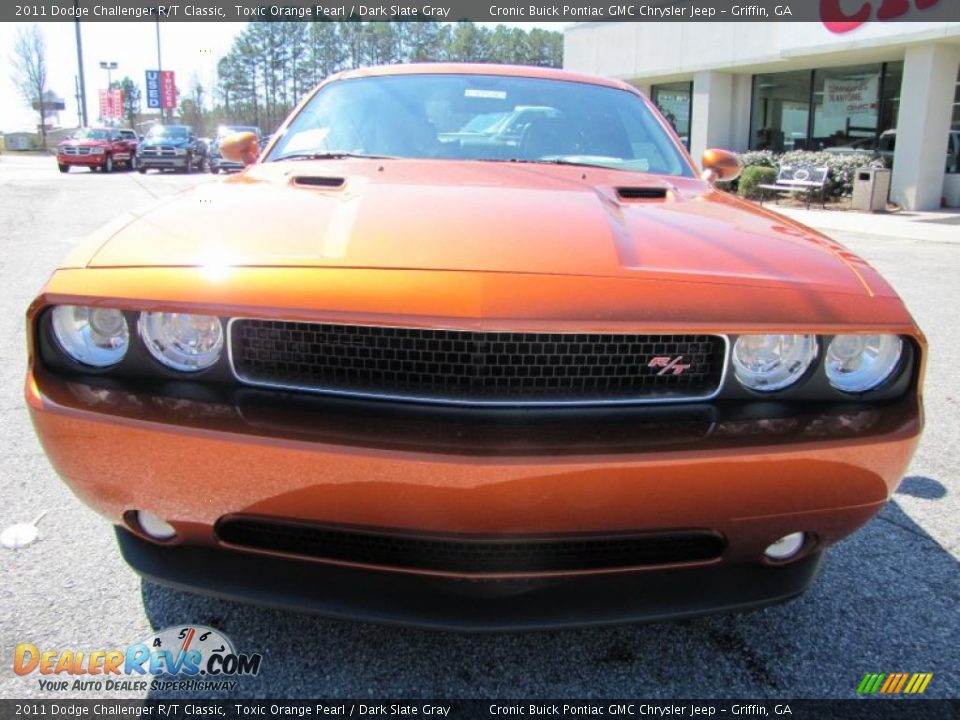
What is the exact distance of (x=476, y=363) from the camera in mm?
1541

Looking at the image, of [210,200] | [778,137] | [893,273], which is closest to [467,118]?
[210,200]

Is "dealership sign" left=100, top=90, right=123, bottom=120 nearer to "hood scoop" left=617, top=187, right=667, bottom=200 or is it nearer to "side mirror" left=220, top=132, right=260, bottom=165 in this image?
"side mirror" left=220, top=132, right=260, bottom=165

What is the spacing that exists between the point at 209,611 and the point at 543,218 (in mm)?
1398

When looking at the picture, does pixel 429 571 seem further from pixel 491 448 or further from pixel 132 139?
pixel 132 139

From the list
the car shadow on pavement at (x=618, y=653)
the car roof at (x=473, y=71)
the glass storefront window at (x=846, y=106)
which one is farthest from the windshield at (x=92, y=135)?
the car shadow on pavement at (x=618, y=653)

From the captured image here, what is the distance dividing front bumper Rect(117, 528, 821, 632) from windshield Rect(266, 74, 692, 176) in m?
1.63

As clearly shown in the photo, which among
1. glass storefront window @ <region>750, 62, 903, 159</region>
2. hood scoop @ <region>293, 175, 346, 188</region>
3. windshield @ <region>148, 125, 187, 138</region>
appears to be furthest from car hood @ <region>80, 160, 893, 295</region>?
windshield @ <region>148, 125, 187, 138</region>

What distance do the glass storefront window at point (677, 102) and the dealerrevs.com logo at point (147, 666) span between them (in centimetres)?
2380

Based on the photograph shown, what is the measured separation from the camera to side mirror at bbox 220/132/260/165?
323 cm

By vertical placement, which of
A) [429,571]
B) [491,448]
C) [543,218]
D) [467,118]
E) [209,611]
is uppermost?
[467,118]

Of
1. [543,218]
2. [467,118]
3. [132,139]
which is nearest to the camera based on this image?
[543,218]

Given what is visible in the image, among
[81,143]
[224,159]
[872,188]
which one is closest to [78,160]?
[81,143]

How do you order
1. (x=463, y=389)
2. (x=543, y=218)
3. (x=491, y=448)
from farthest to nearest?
(x=543, y=218), (x=463, y=389), (x=491, y=448)

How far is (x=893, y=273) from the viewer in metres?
8.18
